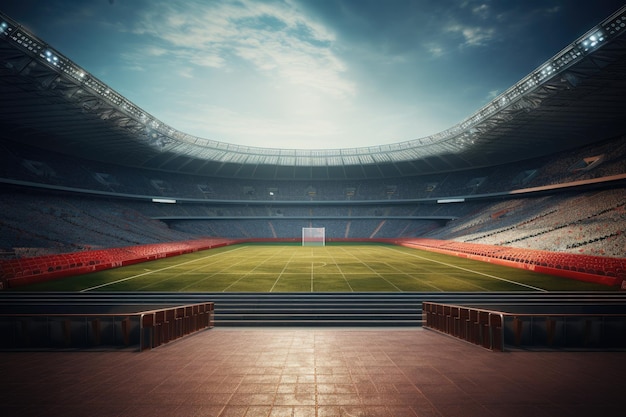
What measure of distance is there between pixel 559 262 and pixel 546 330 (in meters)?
16.8

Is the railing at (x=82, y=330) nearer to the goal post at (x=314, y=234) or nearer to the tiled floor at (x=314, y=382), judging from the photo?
the tiled floor at (x=314, y=382)

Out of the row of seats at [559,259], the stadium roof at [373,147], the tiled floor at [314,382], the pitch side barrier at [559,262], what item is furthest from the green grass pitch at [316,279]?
the stadium roof at [373,147]

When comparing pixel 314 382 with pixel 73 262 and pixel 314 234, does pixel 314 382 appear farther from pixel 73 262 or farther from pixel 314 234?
pixel 314 234

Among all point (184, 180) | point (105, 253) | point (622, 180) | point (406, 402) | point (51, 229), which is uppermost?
point (184, 180)

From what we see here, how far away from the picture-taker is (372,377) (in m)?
6.28

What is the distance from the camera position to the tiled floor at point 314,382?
5078 mm

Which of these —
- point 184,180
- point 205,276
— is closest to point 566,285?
point 205,276

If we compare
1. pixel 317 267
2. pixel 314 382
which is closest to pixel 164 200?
pixel 317 267

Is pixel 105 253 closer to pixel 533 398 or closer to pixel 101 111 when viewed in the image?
pixel 101 111

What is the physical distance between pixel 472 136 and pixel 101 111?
45.7 m

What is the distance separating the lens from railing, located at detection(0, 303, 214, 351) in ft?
26.5

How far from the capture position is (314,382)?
20.1 feet

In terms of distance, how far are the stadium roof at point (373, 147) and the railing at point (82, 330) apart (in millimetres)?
20640

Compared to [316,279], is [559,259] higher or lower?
higher
